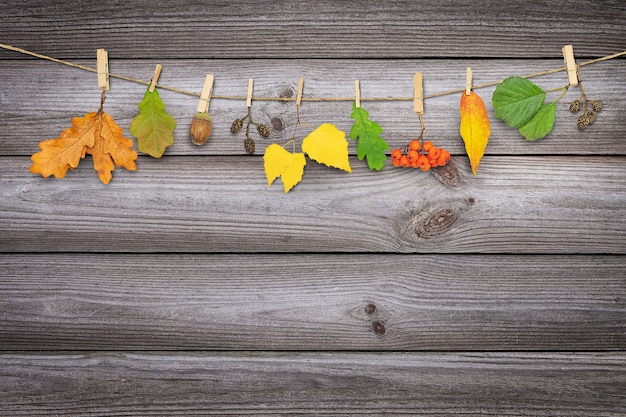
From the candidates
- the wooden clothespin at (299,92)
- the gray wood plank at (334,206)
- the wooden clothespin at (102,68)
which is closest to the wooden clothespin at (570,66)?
the gray wood plank at (334,206)

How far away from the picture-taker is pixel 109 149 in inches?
36.6

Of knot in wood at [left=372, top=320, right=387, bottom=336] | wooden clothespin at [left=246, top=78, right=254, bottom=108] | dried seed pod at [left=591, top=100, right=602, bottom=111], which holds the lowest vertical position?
knot in wood at [left=372, top=320, right=387, bottom=336]

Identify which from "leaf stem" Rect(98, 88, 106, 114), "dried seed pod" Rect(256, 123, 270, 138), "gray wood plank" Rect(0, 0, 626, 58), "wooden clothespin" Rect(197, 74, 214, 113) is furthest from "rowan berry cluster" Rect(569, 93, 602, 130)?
"leaf stem" Rect(98, 88, 106, 114)

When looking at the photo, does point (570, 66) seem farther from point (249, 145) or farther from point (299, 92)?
point (249, 145)

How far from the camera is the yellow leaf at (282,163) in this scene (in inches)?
36.5

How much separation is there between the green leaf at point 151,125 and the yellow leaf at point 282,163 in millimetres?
201

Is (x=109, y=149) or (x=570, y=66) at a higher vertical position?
(x=570, y=66)

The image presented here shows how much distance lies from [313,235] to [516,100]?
47 cm

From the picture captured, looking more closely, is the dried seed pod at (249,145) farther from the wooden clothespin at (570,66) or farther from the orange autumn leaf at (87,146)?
the wooden clothespin at (570,66)

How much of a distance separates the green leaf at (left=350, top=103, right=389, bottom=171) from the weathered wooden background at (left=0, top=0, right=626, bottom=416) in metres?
0.04

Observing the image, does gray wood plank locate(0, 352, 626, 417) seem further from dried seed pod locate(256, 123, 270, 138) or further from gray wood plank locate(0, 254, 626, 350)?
dried seed pod locate(256, 123, 270, 138)

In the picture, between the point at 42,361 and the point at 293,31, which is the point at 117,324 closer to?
the point at 42,361

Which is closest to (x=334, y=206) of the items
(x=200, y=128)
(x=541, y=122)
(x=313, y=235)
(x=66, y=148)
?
(x=313, y=235)

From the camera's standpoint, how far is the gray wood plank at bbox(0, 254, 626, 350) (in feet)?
3.20
